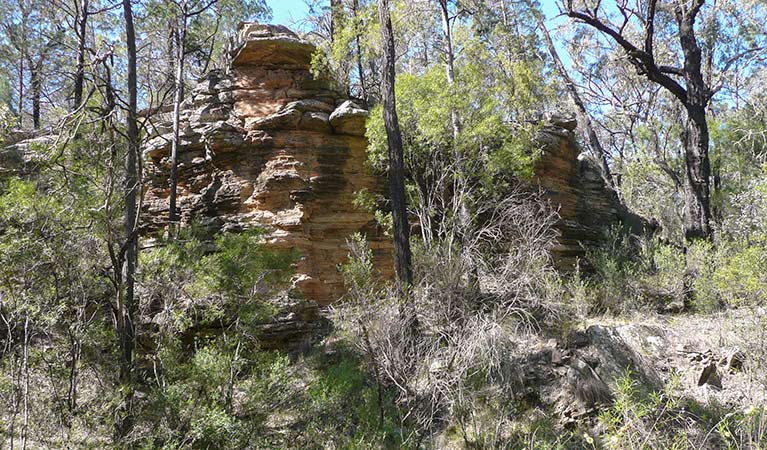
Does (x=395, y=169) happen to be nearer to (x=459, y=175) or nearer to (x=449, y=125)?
(x=459, y=175)

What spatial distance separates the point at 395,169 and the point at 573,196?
682 centimetres

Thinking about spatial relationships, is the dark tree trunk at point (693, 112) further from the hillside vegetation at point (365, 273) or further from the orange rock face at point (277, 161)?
the orange rock face at point (277, 161)

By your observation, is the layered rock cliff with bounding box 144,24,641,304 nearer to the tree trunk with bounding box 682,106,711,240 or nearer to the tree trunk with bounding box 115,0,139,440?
the tree trunk with bounding box 682,106,711,240

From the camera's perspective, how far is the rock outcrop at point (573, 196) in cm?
1256

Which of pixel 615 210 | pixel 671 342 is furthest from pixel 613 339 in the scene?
pixel 615 210

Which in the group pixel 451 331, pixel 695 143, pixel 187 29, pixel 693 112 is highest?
pixel 187 29

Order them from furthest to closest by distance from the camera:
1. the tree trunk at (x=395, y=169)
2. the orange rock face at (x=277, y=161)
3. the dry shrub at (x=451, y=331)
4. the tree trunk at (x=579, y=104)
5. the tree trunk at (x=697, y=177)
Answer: the tree trunk at (x=579, y=104) → the orange rock face at (x=277, y=161) → the tree trunk at (x=697, y=177) → the tree trunk at (x=395, y=169) → the dry shrub at (x=451, y=331)

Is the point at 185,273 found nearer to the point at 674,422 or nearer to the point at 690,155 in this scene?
the point at 674,422

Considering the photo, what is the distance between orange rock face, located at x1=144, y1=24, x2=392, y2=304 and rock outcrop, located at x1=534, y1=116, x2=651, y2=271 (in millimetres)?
4746

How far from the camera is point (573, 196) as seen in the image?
43.5 ft

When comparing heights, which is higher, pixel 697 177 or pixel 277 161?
pixel 277 161

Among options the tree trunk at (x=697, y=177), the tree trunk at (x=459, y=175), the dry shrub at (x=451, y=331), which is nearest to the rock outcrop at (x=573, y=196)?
the tree trunk at (x=697, y=177)

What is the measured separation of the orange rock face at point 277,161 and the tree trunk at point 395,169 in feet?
7.23

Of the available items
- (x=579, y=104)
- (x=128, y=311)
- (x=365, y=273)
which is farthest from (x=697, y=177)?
(x=128, y=311)
